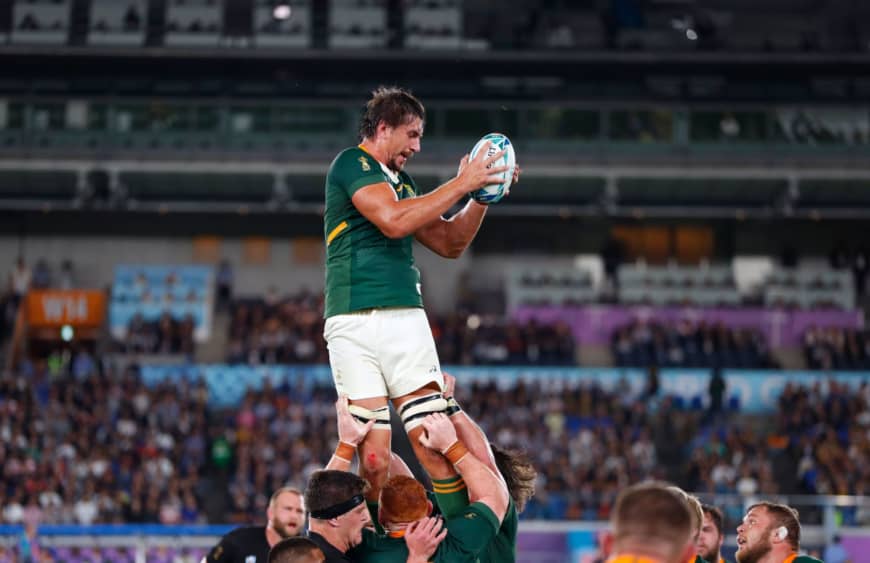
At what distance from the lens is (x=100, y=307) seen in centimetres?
3688

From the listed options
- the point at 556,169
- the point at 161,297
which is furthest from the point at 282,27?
the point at 556,169

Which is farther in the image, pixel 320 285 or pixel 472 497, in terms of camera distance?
pixel 320 285

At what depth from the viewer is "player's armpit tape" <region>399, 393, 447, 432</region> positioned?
6.28 meters

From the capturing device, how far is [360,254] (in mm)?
6355

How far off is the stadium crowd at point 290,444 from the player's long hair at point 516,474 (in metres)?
17.0

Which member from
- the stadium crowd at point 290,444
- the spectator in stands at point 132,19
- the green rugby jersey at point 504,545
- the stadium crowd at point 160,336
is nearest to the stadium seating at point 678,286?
the stadium crowd at point 290,444

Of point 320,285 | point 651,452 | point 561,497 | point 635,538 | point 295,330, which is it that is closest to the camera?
point 635,538

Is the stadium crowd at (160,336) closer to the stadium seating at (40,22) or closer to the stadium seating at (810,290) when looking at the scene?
the stadium seating at (40,22)

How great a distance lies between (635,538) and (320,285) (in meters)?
35.0

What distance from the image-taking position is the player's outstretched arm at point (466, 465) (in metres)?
6.07

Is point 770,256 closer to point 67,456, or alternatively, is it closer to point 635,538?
point 67,456

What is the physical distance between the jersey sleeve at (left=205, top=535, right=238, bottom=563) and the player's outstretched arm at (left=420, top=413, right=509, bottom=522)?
10.9 ft

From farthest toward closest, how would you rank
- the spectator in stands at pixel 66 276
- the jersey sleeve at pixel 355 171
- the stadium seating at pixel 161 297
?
the spectator in stands at pixel 66 276, the stadium seating at pixel 161 297, the jersey sleeve at pixel 355 171

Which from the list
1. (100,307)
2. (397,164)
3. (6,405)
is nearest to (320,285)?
(100,307)
